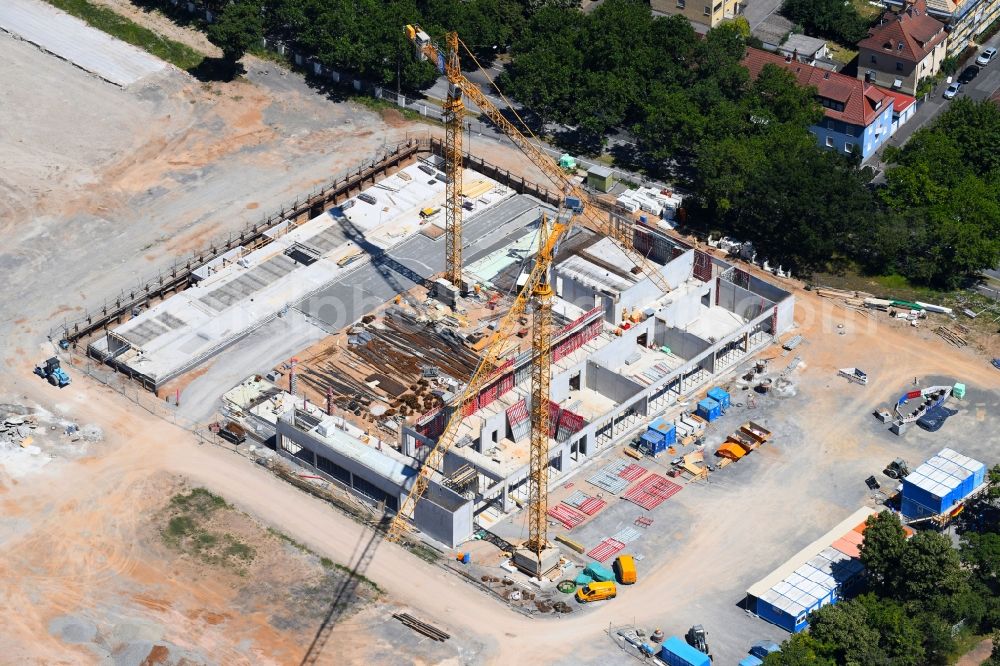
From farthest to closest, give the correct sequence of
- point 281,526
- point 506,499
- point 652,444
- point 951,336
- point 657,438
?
point 951,336 < point 657,438 < point 652,444 < point 506,499 < point 281,526

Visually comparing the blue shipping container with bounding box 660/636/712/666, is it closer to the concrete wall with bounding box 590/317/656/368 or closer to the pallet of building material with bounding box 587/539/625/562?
the pallet of building material with bounding box 587/539/625/562

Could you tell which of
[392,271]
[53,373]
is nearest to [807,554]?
[392,271]

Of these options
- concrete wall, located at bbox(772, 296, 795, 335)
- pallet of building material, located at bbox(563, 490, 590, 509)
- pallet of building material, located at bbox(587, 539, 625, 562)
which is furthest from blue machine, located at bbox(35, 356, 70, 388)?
concrete wall, located at bbox(772, 296, 795, 335)

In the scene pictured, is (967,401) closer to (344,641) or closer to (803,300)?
(803,300)

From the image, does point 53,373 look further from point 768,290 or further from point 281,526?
point 768,290

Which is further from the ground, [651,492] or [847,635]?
[847,635]

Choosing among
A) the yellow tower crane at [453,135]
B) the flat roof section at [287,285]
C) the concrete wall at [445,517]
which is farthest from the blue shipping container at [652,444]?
the flat roof section at [287,285]
